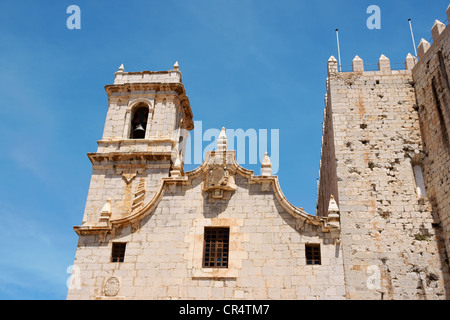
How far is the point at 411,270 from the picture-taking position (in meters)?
18.6

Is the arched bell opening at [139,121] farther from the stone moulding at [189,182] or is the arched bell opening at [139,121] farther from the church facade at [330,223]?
the stone moulding at [189,182]

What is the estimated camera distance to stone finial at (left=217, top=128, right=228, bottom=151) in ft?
71.1

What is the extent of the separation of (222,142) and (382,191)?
7270mm

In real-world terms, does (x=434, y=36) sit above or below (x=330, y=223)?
above

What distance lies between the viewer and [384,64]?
936 inches

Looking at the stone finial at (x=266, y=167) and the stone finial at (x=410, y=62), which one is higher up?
the stone finial at (x=410, y=62)

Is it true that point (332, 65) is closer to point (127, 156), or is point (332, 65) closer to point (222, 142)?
point (222, 142)

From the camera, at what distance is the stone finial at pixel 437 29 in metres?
21.8

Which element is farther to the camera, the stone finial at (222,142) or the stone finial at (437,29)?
the stone finial at (437,29)

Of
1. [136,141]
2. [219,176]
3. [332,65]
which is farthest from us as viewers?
[136,141]

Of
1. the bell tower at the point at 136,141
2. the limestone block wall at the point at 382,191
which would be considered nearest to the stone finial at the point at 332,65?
the limestone block wall at the point at 382,191

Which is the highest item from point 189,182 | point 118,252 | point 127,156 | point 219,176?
point 127,156

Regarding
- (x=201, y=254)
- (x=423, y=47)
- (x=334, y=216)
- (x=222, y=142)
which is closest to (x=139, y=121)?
(x=222, y=142)

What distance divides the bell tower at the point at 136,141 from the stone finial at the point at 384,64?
424 inches
